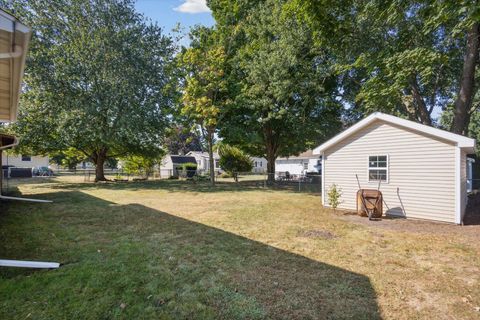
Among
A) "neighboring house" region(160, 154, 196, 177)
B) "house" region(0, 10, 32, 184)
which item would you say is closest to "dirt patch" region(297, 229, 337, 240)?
"house" region(0, 10, 32, 184)

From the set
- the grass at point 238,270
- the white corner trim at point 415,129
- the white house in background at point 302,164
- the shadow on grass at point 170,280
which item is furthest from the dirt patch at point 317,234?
the white house in background at point 302,164

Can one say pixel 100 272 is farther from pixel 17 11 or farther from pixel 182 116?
pixel 17 11

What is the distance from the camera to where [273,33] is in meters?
16.3

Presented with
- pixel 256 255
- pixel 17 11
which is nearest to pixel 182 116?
pixel 17 11

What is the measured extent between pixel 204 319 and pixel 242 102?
16.5 meters

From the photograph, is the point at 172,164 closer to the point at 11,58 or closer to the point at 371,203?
the point at 371,203

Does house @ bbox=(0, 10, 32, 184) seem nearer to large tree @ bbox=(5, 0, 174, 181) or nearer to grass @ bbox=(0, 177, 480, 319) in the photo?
grass @ bbox=(0, 177, 480, 319)

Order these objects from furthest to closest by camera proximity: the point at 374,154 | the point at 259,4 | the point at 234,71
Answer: the point at 234,71 → the point at 259,4 → the point at 374,154

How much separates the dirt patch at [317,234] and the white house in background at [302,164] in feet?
95.5

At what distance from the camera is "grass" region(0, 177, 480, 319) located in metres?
3.08

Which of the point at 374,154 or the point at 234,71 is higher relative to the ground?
the point at 234,71

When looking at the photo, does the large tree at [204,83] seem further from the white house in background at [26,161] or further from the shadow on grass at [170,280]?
the white house in background at [26,161]

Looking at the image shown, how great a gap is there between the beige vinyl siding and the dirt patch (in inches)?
149

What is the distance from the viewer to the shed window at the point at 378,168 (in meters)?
8.86
